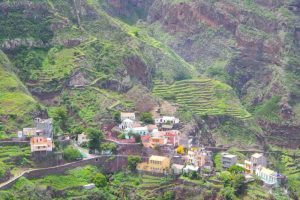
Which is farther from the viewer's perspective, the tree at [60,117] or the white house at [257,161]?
the tree at [60,117]

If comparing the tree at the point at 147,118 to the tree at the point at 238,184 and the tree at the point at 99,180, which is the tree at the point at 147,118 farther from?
the tree at the point at 238,184

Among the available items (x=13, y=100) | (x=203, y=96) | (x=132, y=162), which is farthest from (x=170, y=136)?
(x=203, y=96)

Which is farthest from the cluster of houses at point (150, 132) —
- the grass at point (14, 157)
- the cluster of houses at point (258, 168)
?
the grass at point (14, 157)

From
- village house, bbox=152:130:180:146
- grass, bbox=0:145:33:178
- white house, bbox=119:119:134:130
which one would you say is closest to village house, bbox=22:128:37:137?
grass, bbox=0:145:33:178

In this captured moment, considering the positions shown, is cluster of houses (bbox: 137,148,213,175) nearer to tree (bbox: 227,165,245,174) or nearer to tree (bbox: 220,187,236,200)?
tree (bbox: 227,165,245,174)

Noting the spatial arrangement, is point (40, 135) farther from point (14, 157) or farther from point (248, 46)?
point (248, 46)
